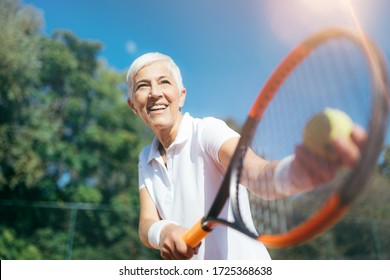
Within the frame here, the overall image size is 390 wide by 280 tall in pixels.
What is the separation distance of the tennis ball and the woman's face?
15.4 inches

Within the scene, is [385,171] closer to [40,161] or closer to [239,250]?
[40,161]

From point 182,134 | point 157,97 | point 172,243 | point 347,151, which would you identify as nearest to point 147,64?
point 157,97

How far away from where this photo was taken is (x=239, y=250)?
796 millimetres

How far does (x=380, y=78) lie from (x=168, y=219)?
1.83 ft

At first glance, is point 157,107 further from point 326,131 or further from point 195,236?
point 326,131

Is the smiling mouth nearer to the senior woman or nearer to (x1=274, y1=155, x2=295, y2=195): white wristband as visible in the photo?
the senior woman

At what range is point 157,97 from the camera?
918 millimetres

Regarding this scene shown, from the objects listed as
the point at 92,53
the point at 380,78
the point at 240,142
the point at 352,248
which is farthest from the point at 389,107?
the point at 92,53

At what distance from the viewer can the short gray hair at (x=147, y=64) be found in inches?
37.0

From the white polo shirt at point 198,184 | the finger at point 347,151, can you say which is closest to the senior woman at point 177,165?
the white polo shirt at point 198,184

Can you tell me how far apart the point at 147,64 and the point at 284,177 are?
472mm

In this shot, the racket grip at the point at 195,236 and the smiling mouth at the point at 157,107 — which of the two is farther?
the smiling mouth at the point at 157,107

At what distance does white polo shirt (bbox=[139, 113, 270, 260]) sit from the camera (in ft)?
2.61

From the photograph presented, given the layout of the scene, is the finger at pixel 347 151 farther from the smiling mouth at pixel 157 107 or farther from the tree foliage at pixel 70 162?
the tree foliage at pixel 70 162
